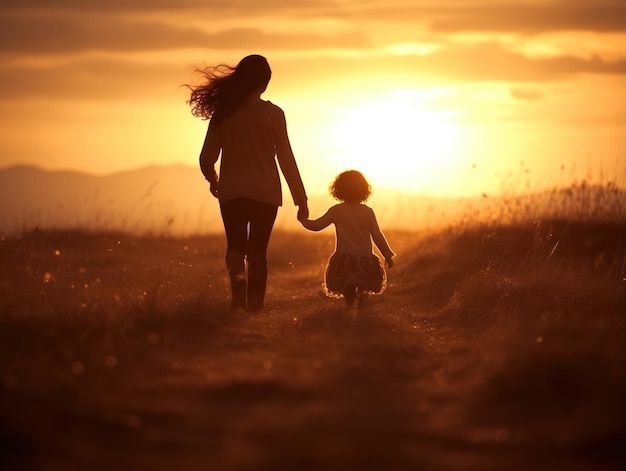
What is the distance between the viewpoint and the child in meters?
9.42

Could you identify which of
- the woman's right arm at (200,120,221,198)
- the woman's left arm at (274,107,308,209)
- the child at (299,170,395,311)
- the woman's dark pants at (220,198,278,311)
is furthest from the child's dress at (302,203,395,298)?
the woman's right arm at (200,120,221,198)

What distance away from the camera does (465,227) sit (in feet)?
46.3

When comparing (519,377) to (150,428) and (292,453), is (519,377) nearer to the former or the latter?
(292,453)

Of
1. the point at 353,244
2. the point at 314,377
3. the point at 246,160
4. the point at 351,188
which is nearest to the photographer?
the point at 314,377

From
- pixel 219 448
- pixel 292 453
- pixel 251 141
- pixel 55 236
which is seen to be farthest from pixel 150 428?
pixel 55 236

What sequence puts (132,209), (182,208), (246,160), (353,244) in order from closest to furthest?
(246,160)
(353,244)
(132,209)
(182,208)

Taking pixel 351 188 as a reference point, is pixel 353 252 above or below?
below

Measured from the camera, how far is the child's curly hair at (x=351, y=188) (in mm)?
9672

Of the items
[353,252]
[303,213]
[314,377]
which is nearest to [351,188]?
[303,213]

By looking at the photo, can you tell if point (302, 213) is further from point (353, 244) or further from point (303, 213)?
point (353, 244)

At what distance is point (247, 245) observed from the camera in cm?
927

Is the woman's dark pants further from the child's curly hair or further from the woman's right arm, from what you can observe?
the child's curly hair

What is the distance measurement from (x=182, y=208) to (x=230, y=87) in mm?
8883

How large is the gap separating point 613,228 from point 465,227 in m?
2.46
